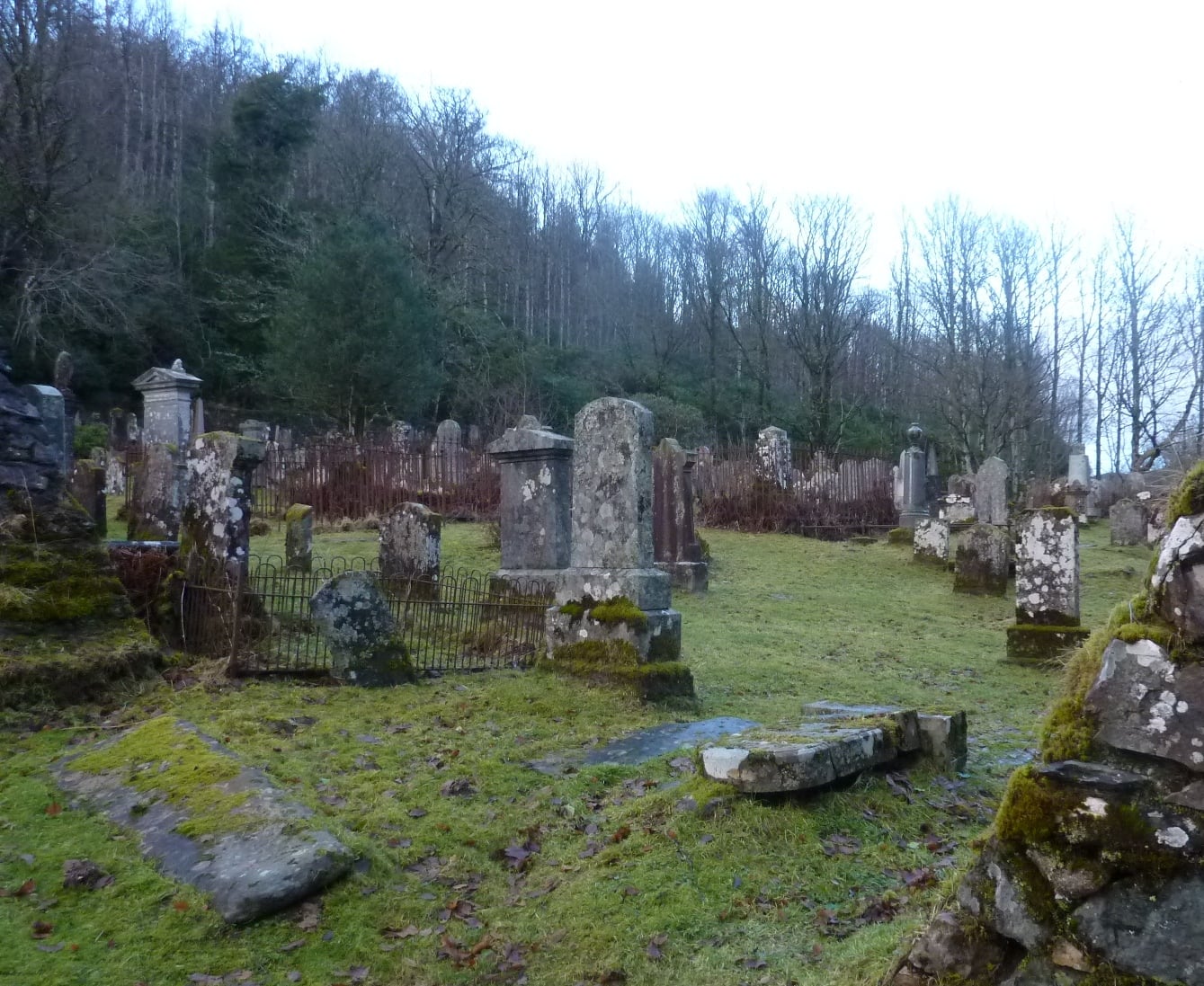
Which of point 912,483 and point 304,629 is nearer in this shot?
point 304,629

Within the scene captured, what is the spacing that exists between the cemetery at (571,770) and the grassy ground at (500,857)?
2 centimetres

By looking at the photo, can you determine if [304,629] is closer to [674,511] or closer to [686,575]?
[686,575]

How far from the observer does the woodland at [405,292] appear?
2989 centimetres

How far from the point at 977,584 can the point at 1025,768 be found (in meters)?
14.8

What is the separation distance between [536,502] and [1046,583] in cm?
648

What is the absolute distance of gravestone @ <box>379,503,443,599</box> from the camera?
11.8 meters

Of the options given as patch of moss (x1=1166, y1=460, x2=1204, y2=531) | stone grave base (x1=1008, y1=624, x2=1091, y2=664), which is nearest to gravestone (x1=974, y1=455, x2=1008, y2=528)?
stone grave base (x1=1008, y1=624, x2=1091, y2=664)

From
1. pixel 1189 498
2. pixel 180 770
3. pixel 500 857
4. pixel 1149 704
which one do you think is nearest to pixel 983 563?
pixel 500 857

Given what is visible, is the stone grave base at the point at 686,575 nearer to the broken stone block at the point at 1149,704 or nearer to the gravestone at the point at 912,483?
the broken stone block at the point at 1149,704

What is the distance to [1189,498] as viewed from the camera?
8.20ft

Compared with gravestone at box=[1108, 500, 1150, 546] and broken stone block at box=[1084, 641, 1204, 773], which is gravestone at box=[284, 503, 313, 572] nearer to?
broken stone block at box=[1084, 641, 1204, 773]

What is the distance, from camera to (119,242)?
112ft

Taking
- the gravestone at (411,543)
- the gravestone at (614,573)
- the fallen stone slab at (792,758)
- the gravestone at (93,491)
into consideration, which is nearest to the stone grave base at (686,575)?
the gravestone at (411,543)

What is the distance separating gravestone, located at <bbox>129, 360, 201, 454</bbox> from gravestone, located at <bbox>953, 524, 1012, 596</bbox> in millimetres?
15493
